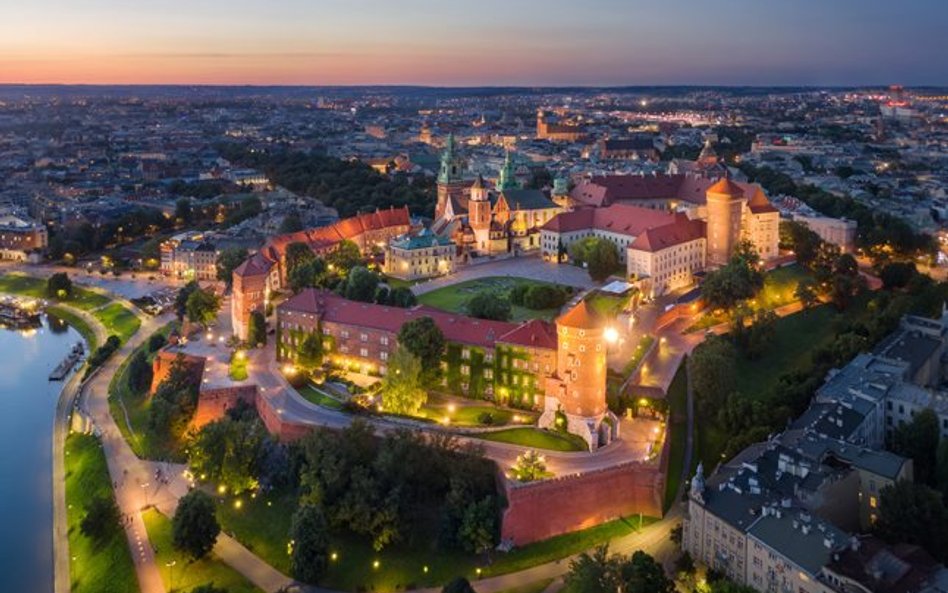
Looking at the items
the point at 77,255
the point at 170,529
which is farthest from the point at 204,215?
the point at 170,529

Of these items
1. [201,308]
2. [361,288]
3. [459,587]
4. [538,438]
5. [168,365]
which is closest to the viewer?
[459,587]

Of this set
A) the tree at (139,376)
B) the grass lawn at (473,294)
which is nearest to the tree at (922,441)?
the grass lawn at (473,294)

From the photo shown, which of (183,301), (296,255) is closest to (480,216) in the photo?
(296,255)

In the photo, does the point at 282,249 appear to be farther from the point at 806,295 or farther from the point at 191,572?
the point at 806,295

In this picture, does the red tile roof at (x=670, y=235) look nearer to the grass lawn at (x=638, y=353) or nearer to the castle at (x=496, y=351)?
the grass lawn at (x=638, y=353)

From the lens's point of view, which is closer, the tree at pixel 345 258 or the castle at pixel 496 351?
the castle at pixel 496 351
